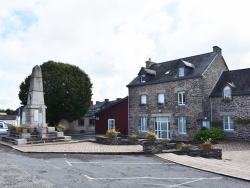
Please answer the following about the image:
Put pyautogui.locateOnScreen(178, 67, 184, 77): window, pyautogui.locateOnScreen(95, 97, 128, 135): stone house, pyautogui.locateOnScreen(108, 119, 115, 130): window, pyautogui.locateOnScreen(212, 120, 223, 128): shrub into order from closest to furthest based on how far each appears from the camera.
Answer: pyautogui.locateOnScreen(212, 120, 223, 128): shrub < pyautogui.locateOnScreen(178, 67, 184, 77): window < pyautogui.locateOnScreen(95, 97, 128, 135): stone house < pyautogui.locateOnScreen(108, 119, 115, 130): window

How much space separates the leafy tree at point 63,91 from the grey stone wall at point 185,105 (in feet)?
26.2

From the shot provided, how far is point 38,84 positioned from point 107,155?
11.1 metres

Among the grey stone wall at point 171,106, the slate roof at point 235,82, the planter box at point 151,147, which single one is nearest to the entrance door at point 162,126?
the grey stone wall at point 171,106

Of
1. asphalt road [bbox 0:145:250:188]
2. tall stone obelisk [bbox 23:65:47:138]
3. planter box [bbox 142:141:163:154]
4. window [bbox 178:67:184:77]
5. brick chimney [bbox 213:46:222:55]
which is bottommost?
asphalt road [bbox 0:145:250:188]

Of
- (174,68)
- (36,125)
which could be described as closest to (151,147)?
(36,125)

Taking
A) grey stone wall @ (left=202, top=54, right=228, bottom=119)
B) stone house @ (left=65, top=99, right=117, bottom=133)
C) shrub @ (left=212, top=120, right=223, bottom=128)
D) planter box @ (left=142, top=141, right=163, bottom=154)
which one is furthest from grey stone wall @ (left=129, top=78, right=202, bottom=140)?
stone house @ (left=65, top=99, right=117, bottom=133)

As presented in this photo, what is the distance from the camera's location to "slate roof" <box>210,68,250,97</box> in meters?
23.0

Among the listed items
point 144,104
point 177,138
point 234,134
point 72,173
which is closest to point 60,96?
point 144,104

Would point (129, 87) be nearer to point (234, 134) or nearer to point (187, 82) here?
point (187, 82)

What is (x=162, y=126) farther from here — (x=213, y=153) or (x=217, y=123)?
(x=213, y=153)

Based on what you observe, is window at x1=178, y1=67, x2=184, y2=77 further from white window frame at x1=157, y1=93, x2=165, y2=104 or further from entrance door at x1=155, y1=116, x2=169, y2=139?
entrance door at x1=155, y1=116, x2=169, y2=139

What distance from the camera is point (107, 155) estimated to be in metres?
14.1

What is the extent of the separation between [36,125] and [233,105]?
17.3 metres

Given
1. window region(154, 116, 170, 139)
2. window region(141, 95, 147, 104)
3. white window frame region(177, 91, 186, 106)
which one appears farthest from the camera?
window region(141, 95, 147, 104)
